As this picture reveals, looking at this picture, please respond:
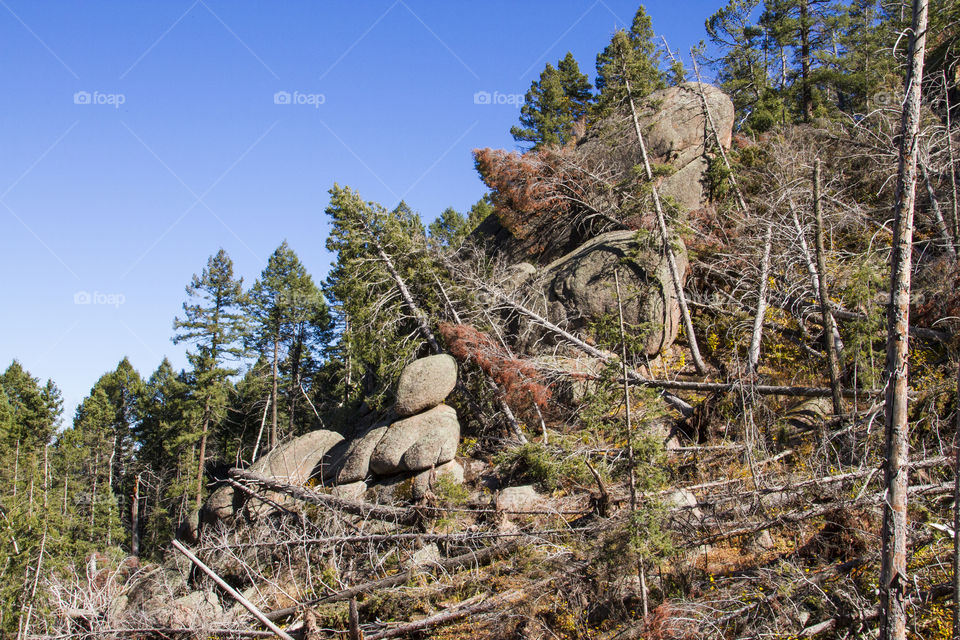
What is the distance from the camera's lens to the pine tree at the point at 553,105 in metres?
32.2

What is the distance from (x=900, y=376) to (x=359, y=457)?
46.9ft

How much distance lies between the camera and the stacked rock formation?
53.1 ft

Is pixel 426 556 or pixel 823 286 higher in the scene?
pixel 823 286

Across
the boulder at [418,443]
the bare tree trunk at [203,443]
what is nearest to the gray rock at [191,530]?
the boulder at [418,443]

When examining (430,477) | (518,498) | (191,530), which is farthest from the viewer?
(191,530)

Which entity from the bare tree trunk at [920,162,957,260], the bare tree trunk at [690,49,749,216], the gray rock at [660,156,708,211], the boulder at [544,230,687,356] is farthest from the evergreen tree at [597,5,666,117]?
the bare tree trunk at [920,162,957,260]

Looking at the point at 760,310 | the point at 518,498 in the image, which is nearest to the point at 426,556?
the point at 518,498

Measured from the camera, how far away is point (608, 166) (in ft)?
73.1

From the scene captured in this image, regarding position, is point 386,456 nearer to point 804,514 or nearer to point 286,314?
point 804,514

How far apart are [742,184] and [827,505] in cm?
1528

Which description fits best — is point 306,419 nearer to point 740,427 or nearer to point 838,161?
point 740,427

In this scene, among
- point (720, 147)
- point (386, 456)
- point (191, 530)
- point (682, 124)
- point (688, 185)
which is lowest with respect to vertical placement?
point (191, 530)

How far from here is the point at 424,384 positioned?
58.4ft

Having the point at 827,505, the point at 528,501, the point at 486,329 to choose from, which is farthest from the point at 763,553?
the point at 486,329
